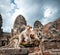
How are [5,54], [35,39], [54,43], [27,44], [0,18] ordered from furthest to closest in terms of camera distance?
[0,18], [54,43], [35,39], [27,44], [5,54]

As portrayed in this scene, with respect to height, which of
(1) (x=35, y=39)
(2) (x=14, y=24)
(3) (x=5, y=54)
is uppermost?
(2) (x=14, y=24)

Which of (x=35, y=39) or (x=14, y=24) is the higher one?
(x=14, y=24)

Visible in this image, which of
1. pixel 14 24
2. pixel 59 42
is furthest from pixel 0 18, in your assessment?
pixel 59 42

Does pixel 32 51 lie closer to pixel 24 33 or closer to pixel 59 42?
pixel 24 33

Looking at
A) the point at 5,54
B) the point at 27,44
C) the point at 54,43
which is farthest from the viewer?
the point at 54,43

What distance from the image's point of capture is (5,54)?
802 centimetres

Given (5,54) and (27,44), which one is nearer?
(5,54)

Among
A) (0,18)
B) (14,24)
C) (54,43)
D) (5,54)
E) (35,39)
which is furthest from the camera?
(14,24)

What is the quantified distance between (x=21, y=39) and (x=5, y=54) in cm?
186

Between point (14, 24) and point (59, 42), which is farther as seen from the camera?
point (14, 24)

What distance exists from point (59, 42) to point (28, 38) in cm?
248

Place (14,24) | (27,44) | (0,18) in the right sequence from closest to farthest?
(27,44) < (0,18) < (14,24)

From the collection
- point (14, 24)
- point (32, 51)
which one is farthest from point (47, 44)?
point (14, 24)

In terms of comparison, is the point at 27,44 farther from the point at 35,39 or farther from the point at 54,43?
the point at 54,43
